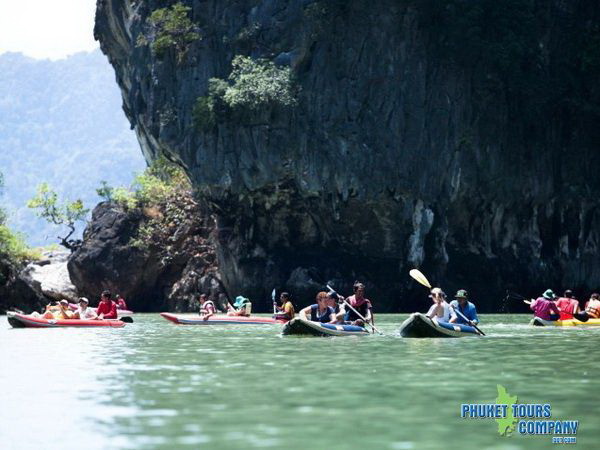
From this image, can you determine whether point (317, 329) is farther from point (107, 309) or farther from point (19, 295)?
point (19, 295)

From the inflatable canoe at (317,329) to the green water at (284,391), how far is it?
1.36 metres

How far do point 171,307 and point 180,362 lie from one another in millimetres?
42364

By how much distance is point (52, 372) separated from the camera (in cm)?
1695

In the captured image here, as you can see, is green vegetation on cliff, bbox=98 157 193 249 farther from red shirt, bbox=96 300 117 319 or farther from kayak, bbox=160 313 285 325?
red shirt, bbox=96 300 117 319

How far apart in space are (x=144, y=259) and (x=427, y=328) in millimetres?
38516

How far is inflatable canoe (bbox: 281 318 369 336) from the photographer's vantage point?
2566 centimetres

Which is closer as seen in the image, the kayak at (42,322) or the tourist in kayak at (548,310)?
the kayak at (42,322)

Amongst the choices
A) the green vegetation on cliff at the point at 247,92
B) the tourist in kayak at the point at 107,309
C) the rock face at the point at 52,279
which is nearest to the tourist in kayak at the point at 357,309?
the tourist in kayak at the point at 107,309

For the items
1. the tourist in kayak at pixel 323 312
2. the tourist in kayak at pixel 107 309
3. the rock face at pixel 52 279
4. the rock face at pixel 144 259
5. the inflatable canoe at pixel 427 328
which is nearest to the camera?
the inflatable canoe at pixel 427 328

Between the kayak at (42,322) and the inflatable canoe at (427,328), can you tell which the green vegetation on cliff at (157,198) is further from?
→ the inflatable canoe at (427,328)

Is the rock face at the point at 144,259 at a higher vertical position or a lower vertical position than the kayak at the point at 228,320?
Answer: higher

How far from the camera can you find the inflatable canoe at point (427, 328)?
82.8 feet

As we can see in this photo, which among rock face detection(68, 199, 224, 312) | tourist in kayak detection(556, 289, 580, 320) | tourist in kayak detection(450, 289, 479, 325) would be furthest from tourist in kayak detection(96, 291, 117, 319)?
rock face detection(68, 199, 224, 312)

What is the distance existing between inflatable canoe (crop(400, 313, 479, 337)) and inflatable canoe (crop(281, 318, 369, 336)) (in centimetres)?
126
